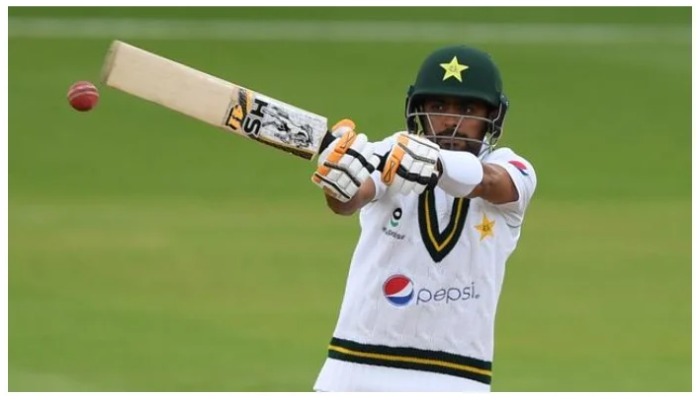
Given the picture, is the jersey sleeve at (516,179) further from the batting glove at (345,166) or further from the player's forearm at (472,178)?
the batting glove at (345,166)

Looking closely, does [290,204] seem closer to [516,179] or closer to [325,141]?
[516,179]

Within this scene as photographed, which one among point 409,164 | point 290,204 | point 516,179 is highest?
point 290,204

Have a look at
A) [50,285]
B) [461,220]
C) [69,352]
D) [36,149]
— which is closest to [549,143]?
[36,149]

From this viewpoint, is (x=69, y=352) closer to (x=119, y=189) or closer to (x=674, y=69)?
(x=119, y=189)

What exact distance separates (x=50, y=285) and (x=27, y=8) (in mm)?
10544

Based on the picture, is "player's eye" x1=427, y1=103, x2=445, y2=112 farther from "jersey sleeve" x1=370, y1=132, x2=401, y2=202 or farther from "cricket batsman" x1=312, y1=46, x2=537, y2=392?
"jersey sleeve" x1=370, y1=132, x2=401, y2=202

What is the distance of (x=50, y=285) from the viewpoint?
11703 mm

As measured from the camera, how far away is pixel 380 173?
5270mm

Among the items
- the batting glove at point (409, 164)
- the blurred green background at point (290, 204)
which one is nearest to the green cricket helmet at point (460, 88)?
the batting glove at point (409, 164)

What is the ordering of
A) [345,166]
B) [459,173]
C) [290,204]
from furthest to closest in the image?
[290,204] < [459,173] < [345,166]

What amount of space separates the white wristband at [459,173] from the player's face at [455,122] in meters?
0.21

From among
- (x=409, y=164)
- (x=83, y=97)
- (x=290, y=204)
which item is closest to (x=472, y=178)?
(x=409, y=164)

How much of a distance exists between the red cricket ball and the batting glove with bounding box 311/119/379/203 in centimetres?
70

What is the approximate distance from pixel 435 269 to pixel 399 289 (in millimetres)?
130
